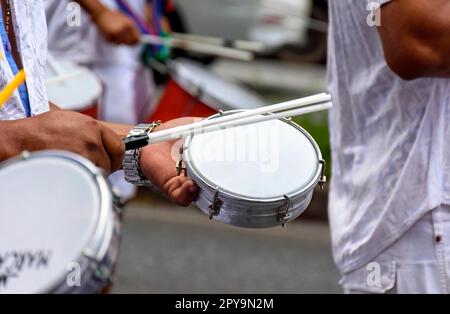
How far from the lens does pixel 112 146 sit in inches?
72.1

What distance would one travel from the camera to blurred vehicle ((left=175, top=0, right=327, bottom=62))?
8.48 m

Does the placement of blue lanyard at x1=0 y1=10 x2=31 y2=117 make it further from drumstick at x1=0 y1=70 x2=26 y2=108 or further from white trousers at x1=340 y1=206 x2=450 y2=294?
white trousers at x1=340 y1=206 x2=450 y2=294

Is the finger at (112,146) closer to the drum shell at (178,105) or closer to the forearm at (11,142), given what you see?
the forearm at (11,142)

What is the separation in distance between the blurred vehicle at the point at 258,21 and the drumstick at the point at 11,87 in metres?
6.57

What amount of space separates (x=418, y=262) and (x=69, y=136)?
996 mm

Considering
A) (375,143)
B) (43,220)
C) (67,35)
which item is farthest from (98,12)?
(43,220)

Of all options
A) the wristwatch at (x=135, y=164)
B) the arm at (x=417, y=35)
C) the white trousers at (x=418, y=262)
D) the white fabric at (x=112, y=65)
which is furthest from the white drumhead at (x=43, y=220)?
the white fabric at (x=112, y=65)

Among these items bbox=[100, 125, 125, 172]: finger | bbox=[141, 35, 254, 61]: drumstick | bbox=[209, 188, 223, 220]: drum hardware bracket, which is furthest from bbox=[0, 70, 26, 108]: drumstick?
bbox=[141, 35, 254, 61]: drumstick

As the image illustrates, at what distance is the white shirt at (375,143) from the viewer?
236 centimetres

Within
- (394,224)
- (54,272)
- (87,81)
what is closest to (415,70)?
(394,224)

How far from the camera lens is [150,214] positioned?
6203 millimetres
